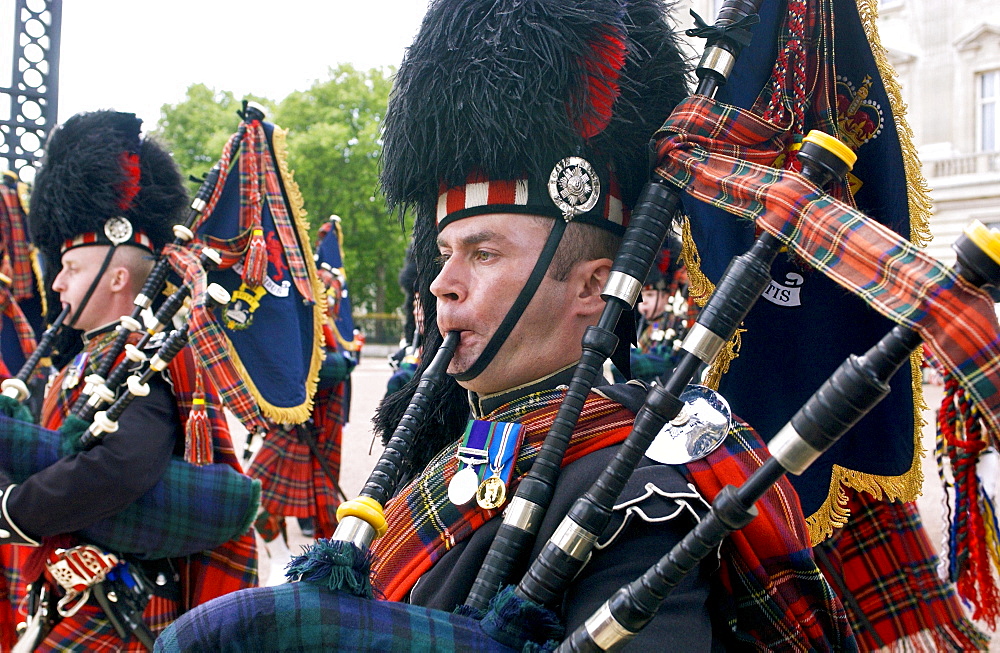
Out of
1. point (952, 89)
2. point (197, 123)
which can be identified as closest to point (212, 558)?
point (952, 89)

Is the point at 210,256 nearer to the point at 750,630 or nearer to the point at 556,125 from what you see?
the point at 556,125

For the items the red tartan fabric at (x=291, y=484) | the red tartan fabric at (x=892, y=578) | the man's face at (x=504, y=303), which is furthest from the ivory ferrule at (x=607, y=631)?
the red tartan fabric at (x=291, y=484)

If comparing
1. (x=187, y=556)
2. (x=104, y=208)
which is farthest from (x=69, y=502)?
(x=104, y=208)

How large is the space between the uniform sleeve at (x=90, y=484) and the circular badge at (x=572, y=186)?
1962 mm

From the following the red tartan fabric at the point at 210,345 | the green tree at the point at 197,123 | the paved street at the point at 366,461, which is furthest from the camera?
the green tree at the point at 197,123

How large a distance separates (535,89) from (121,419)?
2040 mm

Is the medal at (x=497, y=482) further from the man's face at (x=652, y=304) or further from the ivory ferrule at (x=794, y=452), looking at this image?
the man's face at (x=652, y=304)

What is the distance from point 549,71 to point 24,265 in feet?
15.5

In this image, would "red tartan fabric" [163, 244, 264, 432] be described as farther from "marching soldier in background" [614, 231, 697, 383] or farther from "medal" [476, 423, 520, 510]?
"marching soldier in background" [614, 231, 697, 383]

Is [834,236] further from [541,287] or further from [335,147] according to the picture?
[335,147]

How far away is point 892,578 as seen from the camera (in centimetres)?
282

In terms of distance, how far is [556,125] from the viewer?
165 centimetres

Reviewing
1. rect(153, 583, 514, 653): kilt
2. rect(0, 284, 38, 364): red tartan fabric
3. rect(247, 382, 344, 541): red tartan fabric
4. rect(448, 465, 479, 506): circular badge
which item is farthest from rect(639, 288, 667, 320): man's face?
rect(153, 583, 514, 653): kilt

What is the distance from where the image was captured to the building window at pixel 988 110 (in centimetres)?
1945
